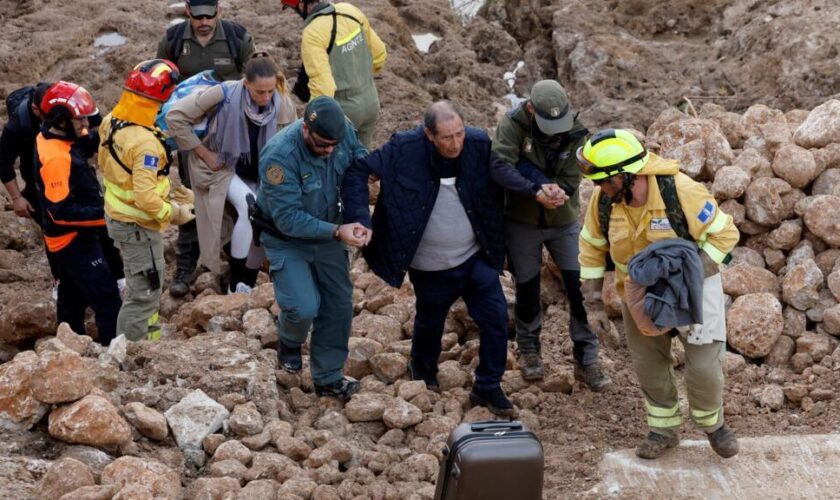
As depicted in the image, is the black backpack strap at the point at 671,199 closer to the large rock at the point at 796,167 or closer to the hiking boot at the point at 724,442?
the hiking boot at the point at 724,442

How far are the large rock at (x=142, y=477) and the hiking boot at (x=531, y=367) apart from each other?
2.31 meters

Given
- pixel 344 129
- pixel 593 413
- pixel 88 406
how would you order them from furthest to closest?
pixel 593 413, pixel 344 129, pixel 88 406

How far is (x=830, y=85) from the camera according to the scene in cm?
910

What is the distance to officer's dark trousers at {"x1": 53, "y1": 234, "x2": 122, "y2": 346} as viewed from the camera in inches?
256

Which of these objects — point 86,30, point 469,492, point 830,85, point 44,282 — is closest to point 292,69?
point 86,30

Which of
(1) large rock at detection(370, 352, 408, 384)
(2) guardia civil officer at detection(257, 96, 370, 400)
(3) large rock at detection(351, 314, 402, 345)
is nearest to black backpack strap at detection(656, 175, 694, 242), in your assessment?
(2) guardia civil officer at detection(257, 96, 370, 400)

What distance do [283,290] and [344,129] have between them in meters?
0.93

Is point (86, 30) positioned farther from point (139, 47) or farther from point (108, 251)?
point (108, 251)

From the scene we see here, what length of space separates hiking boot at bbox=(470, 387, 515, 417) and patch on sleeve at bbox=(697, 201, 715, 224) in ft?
5.11

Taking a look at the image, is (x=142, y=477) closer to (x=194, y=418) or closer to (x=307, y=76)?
(x=194, y=418)

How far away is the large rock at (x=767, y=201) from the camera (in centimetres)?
667

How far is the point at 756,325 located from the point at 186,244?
4008 millimetres

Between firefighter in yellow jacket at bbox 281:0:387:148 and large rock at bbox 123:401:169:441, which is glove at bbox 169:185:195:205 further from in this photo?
large rock at bbox 123:401:169:441

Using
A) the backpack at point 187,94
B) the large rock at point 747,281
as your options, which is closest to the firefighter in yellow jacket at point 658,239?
the large rock at point 747,281
